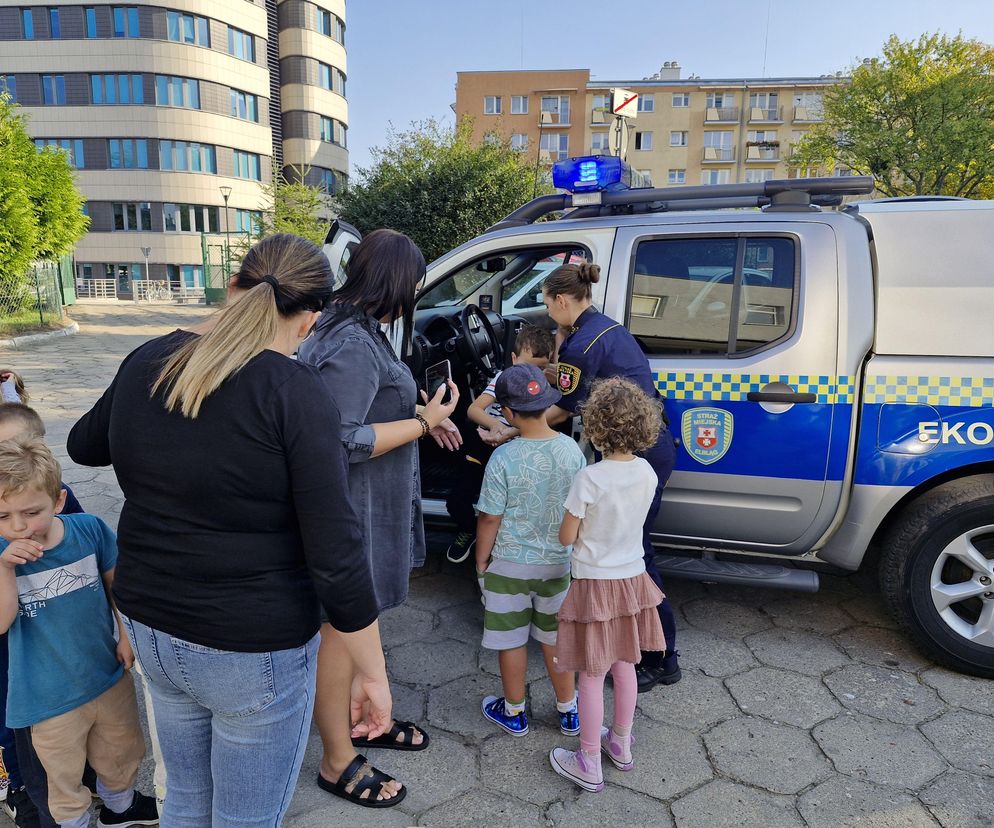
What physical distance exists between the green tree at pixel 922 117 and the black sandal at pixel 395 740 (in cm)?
2628

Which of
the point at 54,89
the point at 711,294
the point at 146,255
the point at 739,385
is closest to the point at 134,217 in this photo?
the point at 146,255

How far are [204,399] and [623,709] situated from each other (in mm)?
1781

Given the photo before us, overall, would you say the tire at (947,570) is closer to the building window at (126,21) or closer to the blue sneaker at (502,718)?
the blue sneaker at (502,718)

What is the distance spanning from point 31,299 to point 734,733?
18.9 m

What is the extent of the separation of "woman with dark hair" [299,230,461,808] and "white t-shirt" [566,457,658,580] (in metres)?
0.53

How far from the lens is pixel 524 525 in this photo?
2535mm

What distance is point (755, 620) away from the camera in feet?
11.6

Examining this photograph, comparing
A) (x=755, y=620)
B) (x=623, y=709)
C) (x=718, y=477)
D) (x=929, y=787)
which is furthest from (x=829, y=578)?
(x=623, y=709)

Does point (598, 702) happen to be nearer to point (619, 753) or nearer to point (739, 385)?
point (619, 753)

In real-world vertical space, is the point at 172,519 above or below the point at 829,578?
above

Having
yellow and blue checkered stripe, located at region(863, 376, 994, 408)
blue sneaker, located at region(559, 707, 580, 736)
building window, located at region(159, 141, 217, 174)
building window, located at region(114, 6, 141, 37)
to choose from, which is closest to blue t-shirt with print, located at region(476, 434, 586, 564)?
blue sneaker, located at region(559, 707, 580, 736)

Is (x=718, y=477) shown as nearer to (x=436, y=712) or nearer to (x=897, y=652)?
Result: (x=897, y=652)

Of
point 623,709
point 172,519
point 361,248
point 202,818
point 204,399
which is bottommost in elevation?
point 623,709

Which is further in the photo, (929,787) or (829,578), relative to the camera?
(829,578)
